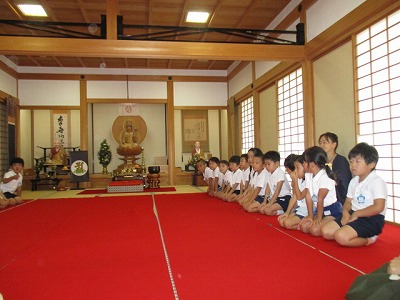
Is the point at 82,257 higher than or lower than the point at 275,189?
A: lower

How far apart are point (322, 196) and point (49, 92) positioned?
8798 millimetres

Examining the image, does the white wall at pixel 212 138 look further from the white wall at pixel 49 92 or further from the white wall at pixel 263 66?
the white wall at pixel 263 66

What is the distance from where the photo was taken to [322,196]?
10.9 feet

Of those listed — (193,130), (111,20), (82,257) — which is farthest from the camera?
(193,130)

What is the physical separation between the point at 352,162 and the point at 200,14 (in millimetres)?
4931

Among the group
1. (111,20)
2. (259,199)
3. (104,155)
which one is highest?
(111,20)

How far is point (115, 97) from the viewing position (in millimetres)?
10336

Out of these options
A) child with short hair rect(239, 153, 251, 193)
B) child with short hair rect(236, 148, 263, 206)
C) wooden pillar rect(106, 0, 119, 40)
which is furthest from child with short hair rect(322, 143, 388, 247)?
wooden pillar rect(106, 0, 119, 40)

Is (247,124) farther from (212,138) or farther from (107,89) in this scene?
(107,89)

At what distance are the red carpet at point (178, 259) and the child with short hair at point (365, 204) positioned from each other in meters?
0.09

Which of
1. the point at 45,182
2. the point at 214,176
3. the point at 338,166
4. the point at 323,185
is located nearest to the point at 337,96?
the point at 338,166

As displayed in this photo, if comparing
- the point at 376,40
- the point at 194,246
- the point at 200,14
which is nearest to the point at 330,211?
the point at 194,246

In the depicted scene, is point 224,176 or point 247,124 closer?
point 224,176

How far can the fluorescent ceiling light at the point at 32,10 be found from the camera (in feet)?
20.6
